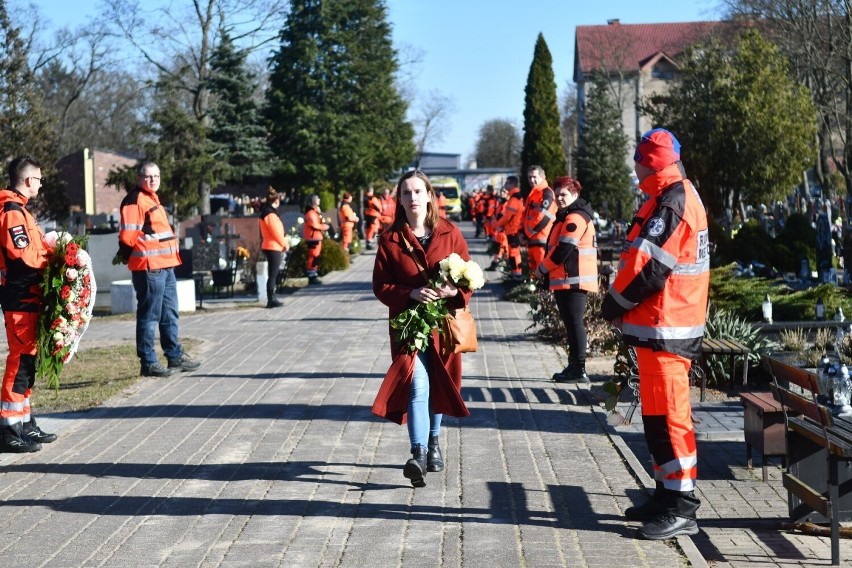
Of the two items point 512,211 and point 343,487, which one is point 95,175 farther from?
point 343,487

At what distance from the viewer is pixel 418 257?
7.05 meters

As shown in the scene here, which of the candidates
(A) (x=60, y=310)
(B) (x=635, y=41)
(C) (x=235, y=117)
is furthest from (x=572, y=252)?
(B) (x=635, y=41)

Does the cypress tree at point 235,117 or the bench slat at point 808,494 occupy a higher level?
the cypress tree at point 235,117

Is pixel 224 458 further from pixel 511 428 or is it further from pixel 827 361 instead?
pixel 827 361

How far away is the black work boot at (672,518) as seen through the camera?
19.3 ft

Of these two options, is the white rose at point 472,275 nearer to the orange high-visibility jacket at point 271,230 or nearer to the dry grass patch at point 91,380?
the dry grass patch at point 91,380

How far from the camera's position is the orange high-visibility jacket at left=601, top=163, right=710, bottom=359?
5.82 meters

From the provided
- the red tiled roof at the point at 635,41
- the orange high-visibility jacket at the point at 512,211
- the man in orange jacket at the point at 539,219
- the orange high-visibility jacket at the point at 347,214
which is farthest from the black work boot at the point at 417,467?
the red tiled roof at the point at 635,41

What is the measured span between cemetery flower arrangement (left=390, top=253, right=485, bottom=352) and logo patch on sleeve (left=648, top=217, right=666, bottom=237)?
4.14 ft

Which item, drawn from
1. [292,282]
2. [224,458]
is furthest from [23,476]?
[292,282]

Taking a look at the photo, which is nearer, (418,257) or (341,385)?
(418,257)

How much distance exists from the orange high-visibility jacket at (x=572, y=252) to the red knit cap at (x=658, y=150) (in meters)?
4.56

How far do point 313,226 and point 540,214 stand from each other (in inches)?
373

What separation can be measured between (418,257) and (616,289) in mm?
1516
